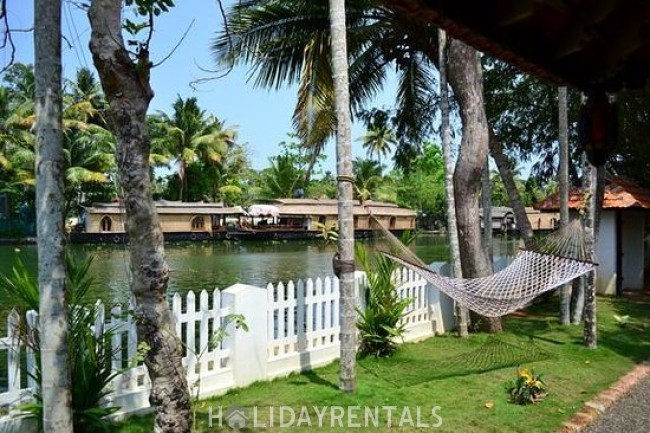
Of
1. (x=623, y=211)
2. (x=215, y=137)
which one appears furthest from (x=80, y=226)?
(x=623, y=211)

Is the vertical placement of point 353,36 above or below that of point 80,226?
above

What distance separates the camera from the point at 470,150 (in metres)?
5.97

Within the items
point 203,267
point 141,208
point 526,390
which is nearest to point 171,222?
point 203,267

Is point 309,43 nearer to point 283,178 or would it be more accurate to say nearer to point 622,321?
point 622,321

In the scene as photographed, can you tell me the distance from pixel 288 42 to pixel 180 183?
82.1 ft

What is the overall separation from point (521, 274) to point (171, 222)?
77.9 ft

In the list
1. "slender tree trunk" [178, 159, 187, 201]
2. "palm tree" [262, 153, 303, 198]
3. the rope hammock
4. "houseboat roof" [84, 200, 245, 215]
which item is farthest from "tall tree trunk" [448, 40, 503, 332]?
"palm tree" [262, 153, 303, 198]

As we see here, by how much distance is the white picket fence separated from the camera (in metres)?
3.29

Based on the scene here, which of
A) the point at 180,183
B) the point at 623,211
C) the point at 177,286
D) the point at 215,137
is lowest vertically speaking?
the point at 177,286

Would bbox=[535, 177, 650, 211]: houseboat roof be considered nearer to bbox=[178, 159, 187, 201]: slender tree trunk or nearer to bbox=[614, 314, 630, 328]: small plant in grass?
bbox=[614, 314, 630, 328]: small plant in grass

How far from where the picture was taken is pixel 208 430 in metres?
3.23

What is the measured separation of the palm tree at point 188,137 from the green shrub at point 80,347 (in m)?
26.2

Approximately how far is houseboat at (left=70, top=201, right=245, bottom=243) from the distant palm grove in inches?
29.4

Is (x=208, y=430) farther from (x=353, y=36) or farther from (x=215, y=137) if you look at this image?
(x=215, y=137)
